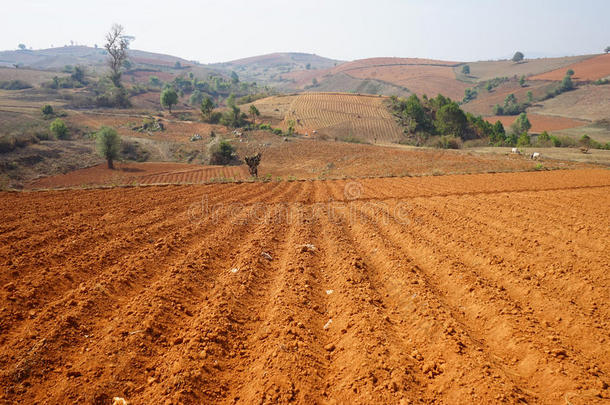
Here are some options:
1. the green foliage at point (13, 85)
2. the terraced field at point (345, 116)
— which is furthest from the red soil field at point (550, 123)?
the green foliage at point (13, 85)

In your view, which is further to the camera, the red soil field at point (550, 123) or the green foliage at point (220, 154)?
the red soil field at point (550, 123)

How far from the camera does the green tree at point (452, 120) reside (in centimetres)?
4947

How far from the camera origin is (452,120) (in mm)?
49812

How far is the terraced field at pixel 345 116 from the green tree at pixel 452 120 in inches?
287

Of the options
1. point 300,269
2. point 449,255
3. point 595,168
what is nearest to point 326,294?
point 300,269

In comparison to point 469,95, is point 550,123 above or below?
below

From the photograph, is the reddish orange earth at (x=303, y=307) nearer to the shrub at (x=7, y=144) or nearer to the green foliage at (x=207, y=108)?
the shrub at (x=7, y=144)

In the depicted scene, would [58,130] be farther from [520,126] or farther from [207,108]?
[520,126]

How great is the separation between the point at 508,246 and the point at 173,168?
96.4 feet

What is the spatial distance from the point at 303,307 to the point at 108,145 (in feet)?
102

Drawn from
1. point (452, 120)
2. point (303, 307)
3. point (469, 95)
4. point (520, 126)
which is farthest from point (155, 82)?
point (303, 307)

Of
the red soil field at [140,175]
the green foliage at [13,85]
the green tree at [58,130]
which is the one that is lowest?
the red soil field at [140,175]

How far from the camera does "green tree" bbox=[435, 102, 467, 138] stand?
162 ft

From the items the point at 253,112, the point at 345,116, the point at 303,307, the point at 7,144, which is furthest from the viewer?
the point at 345,116
